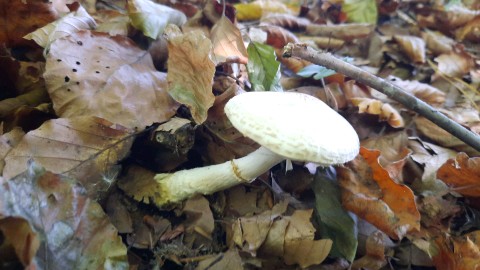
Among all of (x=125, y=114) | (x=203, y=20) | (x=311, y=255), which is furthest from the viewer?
(x=203, y=20)

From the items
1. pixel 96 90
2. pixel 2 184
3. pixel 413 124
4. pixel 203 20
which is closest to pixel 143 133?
pixel 96 90

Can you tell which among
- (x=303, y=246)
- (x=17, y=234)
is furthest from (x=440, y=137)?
(x=17, y=234)

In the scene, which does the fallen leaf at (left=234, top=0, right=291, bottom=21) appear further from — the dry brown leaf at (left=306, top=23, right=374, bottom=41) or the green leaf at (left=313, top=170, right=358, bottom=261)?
the green leaf at (left=313, top=170, right=358, bottom=261)

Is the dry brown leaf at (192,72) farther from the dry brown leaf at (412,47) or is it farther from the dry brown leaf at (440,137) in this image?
the dry brown leaf at (412,47)

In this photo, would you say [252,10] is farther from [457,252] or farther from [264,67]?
[457,252]

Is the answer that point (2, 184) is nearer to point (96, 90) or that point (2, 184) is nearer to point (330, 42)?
point (96, 90)

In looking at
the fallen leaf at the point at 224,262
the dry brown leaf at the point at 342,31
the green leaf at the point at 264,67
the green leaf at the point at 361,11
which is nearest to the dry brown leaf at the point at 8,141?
the fallen leaf at the point at 224,262
